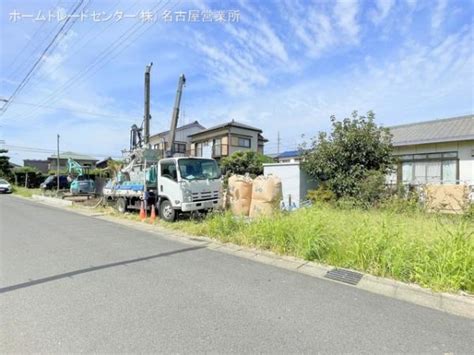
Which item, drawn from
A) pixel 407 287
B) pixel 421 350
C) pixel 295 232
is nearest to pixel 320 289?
pixel 407 287

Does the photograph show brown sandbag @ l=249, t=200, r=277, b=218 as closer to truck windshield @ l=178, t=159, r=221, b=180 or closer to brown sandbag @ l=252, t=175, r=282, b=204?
brown sandbag @ l=252, t=175, r=282, b=204

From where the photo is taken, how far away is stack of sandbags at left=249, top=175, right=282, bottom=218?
1005 cm

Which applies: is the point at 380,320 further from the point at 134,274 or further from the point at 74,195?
the point at 74,195

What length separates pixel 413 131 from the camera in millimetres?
16844

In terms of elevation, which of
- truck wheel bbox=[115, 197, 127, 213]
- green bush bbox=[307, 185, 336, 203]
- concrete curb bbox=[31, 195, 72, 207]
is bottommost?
concrete curb bbox=[31, 195, 72, 207]

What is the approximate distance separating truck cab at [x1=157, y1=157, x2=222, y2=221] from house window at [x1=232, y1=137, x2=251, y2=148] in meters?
17.1

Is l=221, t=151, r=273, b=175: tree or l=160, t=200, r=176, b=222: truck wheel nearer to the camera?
l=160, t=200, r=176, b=222: truck wheel

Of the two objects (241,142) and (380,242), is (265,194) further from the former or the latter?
(241,142)

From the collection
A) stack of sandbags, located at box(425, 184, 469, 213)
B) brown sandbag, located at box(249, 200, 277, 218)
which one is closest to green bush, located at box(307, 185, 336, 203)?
brown sandbag, located at box(249, 200, 277, 218)

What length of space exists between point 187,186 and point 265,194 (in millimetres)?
2629

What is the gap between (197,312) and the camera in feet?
11.1

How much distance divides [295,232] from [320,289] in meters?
2.04

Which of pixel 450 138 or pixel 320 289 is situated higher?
pixel 450 138

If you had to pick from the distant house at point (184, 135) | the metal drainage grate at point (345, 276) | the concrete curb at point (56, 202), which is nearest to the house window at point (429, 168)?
the metal drainage grate at point (345, 276)
